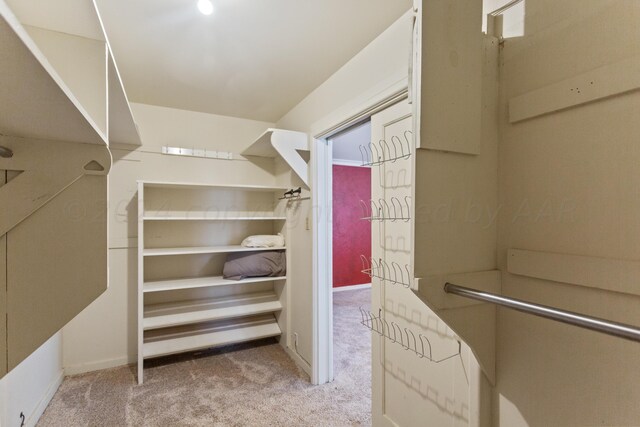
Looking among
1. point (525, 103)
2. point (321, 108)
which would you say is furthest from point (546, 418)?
point (321, 108)

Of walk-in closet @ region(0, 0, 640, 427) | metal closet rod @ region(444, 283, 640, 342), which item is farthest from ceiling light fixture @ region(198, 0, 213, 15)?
metal closet rod @ region(444, 283, 640, 342)

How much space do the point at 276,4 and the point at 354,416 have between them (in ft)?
7.93

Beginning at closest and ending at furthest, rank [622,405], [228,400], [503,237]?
[622,405] → [503,237] → [228,400]

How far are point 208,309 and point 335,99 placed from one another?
2147 mm

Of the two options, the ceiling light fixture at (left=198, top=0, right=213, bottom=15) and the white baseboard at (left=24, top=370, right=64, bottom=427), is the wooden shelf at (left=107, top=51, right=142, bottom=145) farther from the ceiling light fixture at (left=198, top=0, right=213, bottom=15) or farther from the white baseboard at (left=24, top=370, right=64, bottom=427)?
the white baseboard at (left=24, top=370, right=64, bottom=427)

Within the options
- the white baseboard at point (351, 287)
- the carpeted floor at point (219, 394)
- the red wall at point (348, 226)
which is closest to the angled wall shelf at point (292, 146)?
the carpeted floor at point (219, 394)

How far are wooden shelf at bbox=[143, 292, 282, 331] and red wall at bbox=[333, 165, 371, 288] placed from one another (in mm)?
2193

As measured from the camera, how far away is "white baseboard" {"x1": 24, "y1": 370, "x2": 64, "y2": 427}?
5.62ft

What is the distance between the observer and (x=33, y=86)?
0.57 meters

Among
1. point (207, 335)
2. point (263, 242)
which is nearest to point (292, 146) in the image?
point (263, 242)

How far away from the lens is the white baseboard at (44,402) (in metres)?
1.71

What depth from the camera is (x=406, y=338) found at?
4.82ft

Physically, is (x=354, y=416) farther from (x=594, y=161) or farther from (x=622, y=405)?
(x=594, y=161)

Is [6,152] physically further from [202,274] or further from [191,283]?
[202,274]
